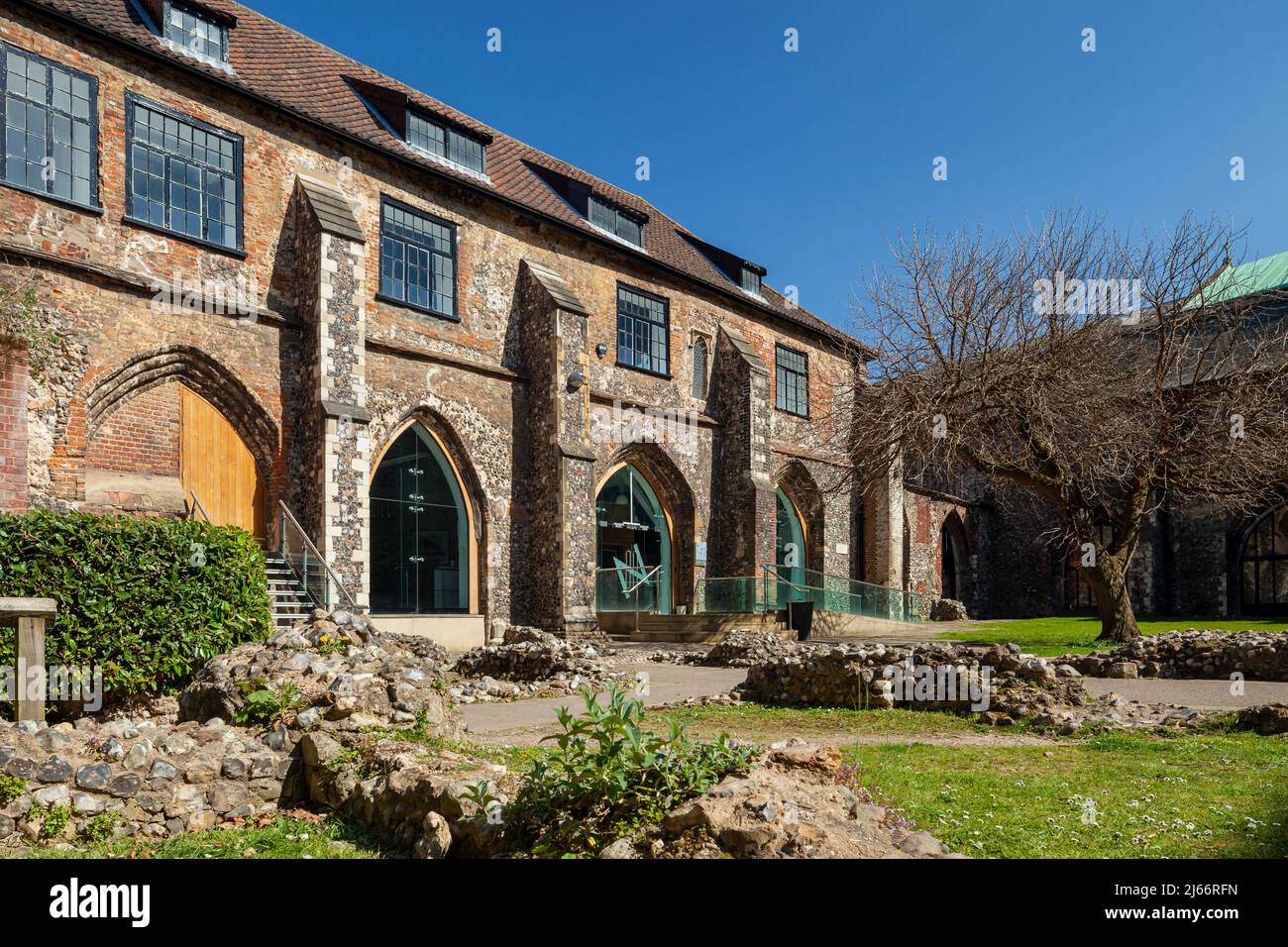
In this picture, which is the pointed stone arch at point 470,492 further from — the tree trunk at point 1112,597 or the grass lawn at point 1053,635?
the tree trunk at point 1112,597

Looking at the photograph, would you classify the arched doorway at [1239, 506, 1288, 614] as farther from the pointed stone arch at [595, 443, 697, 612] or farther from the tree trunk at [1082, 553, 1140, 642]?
the pointed stone arch at [595, 443, 697, 612]

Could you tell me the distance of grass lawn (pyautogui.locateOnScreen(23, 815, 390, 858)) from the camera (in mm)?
5078

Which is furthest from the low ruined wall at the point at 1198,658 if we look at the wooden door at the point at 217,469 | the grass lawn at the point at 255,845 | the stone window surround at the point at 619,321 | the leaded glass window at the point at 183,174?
the leaded glass window at the point at 183,174

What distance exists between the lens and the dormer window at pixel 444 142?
20641mm

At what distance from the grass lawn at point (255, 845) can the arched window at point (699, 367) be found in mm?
22157

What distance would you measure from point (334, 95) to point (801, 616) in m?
16.8

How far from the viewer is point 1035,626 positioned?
27.8 meters

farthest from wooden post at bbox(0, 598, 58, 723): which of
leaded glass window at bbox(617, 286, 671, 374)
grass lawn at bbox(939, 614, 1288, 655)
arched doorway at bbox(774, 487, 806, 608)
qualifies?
arched doorway at bbox(774, 487, 806, 608)

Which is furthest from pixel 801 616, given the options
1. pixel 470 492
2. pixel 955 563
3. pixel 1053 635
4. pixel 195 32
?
pixel 955 563

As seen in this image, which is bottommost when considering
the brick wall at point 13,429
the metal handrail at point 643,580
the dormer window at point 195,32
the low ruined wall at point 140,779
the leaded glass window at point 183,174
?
the low ruined wall at point 140,779

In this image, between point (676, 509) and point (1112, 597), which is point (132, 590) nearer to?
point (676, 509)
